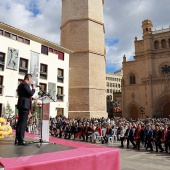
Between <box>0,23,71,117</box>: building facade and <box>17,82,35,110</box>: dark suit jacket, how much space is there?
14.8 metres

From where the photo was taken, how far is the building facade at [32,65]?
722 inches

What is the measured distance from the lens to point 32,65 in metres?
20.6

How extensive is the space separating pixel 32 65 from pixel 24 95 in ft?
56.0

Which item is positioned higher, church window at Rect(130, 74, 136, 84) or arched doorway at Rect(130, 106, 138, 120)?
church window at Rect(130, 74, 136, 84)

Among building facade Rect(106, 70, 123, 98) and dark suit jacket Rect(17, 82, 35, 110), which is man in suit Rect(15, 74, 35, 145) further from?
building facade Rect(106, 70, 123, 98)

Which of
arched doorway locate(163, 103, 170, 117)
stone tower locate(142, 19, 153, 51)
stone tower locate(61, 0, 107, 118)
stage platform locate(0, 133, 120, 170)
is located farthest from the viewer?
stone tower locate(142, 19, 153, 51)

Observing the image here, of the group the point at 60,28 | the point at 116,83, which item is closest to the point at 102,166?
the point at 60,28

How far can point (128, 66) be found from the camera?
4184cm

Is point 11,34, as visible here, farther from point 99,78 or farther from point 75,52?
point 99,78

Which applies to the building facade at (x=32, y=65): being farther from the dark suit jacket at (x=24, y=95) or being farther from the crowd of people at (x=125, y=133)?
the dark suit jacket at (x=24, y=95)

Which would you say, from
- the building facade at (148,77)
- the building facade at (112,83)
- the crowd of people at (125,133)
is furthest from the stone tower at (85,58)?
the building facade at (112,83)

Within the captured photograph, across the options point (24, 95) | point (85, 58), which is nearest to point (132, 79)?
point (85, 58)

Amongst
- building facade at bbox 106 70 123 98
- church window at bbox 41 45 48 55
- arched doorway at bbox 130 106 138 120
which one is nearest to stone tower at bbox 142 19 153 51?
arched doorway at bbox 130 106 138 120

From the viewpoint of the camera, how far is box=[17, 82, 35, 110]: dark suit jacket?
4.23m
